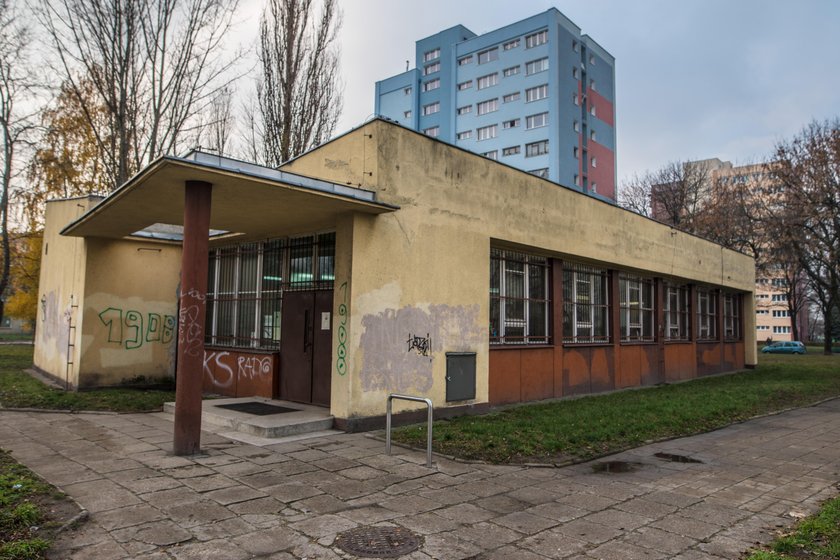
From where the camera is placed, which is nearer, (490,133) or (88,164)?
(88,164)

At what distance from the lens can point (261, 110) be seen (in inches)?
766

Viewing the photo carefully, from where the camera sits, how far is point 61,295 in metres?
13.2

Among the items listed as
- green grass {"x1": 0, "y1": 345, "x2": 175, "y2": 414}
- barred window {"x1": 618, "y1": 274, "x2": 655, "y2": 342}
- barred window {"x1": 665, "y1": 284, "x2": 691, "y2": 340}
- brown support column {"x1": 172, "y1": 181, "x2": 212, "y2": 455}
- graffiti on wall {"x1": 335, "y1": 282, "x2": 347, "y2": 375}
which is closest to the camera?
brown support column {"x1": 172, "y1": 181, "x2": 212, "y2": 455}

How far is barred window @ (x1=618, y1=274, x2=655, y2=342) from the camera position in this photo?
1542 centimetres

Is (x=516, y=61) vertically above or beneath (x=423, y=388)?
above

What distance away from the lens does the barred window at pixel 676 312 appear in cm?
1778

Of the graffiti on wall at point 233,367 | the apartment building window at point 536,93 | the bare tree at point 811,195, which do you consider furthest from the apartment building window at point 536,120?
the graffiti on wall at point 233,367

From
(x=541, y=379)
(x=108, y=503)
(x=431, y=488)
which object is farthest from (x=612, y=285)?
(x=108, y=503)

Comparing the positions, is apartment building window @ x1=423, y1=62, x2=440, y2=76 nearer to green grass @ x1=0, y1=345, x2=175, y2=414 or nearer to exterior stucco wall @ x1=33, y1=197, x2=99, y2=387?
exterior stucco wall @ x1=33, y1=197, x2=99, y2=387

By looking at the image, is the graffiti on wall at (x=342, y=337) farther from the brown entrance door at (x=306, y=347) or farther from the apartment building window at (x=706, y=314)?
the apartment building window at (x=706, y=314)

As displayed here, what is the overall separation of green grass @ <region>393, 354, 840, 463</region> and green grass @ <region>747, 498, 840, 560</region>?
9.22 ft

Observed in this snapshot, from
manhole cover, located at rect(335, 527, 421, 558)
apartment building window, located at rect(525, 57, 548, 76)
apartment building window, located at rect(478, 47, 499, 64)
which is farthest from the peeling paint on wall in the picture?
apartment building window, located at rect(478, 47, 499, 64)

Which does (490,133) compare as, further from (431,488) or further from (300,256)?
(431,488)

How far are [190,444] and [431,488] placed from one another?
3078mm
